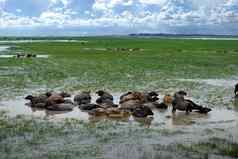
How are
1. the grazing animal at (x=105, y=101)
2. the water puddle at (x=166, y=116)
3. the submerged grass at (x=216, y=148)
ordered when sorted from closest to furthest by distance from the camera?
the submerged grass at (x=216, y=148)
the water puddle at (x=166, y=116)
the grazing animal at (x=105, y=101)

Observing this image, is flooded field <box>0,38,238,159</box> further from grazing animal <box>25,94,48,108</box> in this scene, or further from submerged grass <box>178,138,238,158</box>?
grazing animal <box>25,94,48,108</box>

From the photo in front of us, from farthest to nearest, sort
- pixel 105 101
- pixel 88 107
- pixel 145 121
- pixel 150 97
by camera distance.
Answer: pixel 150 97, pixel 105 101, pixel 88 107, pixel 145 121

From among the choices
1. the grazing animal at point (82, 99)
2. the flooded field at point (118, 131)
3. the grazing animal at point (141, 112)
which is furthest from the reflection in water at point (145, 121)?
the grazing animal at point (82, 99)

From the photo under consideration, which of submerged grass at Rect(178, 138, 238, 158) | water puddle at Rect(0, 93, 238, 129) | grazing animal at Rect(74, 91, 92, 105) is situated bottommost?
water puddle at Rect(0, 93, 238, 129)

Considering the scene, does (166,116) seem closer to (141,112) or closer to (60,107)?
(141,112)

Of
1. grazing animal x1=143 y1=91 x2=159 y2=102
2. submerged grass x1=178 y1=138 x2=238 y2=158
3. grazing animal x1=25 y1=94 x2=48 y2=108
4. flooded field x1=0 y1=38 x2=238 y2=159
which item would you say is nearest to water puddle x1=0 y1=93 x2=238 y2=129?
flooded field x1=0 y1=38 x2=238 y2=159

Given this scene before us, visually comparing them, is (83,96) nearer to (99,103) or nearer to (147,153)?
(99,103)

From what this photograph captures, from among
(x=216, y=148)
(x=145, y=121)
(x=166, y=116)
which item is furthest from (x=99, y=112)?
(x=216, y=148)

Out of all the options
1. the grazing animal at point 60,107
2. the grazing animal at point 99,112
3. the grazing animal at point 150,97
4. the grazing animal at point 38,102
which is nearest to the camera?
the grazing animal at point 99,112

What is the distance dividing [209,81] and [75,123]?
50.7 ft

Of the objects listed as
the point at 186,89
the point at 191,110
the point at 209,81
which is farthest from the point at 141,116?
the point at 209,81

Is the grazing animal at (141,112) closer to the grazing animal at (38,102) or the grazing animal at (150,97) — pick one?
the grazing animal at (150,97)

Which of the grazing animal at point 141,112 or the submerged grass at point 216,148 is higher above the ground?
the submerged grass at point 216,148

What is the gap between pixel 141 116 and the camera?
55.7 ft
